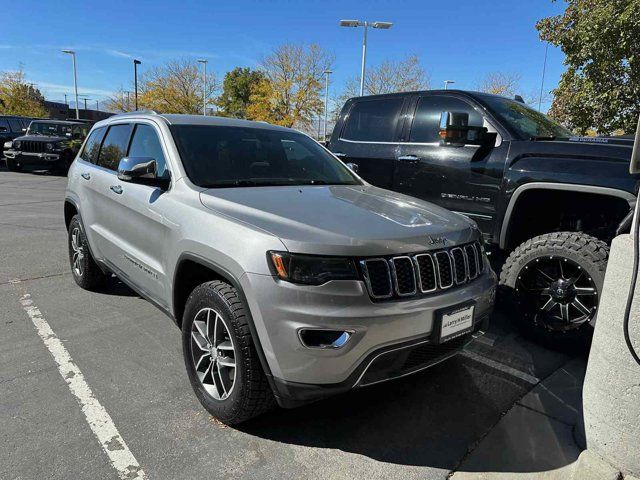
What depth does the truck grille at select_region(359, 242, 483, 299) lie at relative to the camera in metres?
2.29

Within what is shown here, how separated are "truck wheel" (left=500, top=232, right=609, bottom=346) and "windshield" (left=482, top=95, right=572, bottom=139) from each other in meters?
1.15

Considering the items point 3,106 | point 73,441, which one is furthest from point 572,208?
point 3,106

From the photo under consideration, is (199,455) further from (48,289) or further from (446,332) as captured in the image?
(48,289)

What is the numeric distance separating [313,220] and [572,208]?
109 inches

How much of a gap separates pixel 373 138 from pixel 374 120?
222 mm

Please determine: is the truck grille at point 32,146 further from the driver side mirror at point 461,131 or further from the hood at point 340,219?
the hood at point 340,219

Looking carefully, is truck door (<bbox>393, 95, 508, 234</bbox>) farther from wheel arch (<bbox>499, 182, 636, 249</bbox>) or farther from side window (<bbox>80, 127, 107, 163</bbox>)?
side window (<bbox>80, 127, 107, 163</bbox>)

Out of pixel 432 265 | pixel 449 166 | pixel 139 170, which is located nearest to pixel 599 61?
pixel 449 166

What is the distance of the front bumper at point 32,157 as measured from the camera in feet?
54.9

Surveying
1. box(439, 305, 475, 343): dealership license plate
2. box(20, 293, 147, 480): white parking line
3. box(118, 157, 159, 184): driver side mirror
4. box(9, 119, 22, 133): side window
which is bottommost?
box(20, 293, 147, 480): white parking line

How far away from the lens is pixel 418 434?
8.84 ft

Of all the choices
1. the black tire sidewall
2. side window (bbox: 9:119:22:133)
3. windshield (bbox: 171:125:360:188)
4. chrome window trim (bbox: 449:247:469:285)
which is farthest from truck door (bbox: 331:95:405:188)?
side window (bbox: 9:119:22:133)

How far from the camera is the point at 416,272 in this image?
240 centimetres

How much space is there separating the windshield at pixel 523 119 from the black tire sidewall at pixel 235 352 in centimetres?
318
